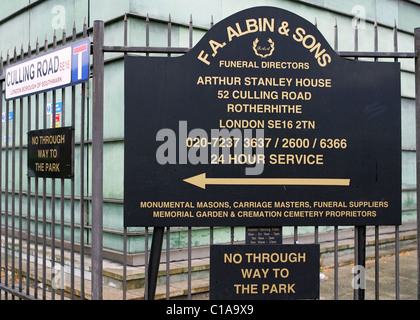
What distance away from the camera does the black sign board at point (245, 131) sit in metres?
3.21

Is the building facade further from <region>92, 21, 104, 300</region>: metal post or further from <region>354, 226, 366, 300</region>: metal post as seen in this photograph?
<region>354, 226, 366, 300</region>: metal post

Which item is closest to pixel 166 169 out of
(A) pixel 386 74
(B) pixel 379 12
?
(A) pixel 386 74

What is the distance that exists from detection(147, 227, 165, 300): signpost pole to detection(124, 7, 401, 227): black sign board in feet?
0.35

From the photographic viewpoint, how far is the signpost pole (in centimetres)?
328

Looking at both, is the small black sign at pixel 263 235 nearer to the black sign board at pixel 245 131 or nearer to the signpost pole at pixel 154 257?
the black sign board at pixel 245 131

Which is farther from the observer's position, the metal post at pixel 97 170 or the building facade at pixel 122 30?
the building facade at pixel 122 30

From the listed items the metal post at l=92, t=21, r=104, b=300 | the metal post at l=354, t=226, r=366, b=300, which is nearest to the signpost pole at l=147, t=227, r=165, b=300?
the metal post at l=92, t=21, r=104, b=300

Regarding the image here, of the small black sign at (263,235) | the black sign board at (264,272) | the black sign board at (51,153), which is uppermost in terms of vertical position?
the black sign board at (51,153)

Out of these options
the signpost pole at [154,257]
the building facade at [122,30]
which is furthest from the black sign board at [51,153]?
the building facade at [122,30]

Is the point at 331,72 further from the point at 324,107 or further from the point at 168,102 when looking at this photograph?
the point at 168,102

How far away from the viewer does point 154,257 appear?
331 centimetres

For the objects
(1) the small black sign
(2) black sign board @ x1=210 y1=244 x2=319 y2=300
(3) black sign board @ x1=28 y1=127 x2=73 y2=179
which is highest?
(3) black sign board @ x1=28 y1=127 x2=73 y2=179

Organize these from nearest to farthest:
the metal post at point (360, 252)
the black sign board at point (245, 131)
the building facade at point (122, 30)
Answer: the black sign board at point (245, 131) < the metal post at point (360, 252) < the building facade at point (122, 30)

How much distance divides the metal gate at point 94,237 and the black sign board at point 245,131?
0.54 ft
